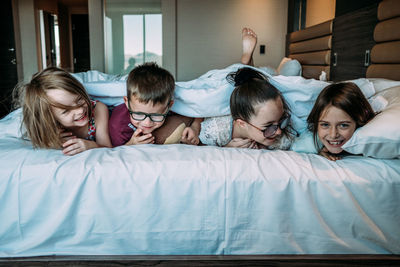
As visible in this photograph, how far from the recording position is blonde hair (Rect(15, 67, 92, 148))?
45.2 inches

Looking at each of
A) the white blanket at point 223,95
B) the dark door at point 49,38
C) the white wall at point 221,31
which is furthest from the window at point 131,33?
the white blanket at point 223,95

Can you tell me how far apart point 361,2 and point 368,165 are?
1.87 metres

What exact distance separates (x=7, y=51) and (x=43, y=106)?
553cm

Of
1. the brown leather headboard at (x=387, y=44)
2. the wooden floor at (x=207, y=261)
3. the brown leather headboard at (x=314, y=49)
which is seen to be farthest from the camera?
the brown leather headboard at (x=314, y=49)

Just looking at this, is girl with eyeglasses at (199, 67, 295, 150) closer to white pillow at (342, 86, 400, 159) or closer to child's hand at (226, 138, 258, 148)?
child's hand at (226, 138, 258, 148)

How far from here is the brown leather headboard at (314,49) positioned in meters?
2.98

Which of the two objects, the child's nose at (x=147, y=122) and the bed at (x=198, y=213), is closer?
the bed at (x=198, y=213)

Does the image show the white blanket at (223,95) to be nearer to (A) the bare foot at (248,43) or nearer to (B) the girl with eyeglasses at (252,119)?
(B) the girl with eyeglasses at (252,119)

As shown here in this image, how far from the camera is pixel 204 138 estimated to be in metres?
1.42

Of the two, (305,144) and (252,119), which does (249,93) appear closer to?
(252,119)

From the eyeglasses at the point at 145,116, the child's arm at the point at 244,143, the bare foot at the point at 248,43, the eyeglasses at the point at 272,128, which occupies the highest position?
the bare foot at the point at 248,43

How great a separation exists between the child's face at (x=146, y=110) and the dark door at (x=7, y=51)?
17.2 feet

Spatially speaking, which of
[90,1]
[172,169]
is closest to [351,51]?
[172,169]

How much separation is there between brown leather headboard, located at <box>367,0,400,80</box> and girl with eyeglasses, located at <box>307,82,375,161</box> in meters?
0.87
